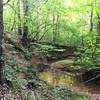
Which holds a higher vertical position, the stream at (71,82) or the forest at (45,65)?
the forest at (45,65)

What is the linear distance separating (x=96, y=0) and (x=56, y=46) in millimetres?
9233

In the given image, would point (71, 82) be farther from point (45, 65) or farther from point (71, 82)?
point (45, 65)

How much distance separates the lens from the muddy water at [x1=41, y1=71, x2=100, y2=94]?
1370 centimetres

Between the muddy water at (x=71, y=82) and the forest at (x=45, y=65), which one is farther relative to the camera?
the muddy water at (x=71, y=82)

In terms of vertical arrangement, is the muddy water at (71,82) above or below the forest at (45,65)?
below

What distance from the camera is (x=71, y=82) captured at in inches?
600

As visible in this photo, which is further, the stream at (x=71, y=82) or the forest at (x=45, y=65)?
the stream at (x=71, y=82)

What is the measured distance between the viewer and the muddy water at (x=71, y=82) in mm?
13703

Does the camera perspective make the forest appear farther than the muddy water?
No

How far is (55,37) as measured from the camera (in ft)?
114

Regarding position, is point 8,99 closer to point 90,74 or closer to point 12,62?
point 12,62

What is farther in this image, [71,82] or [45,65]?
[45,65]

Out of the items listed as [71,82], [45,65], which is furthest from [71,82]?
[45,65]

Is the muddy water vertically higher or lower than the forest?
lower
